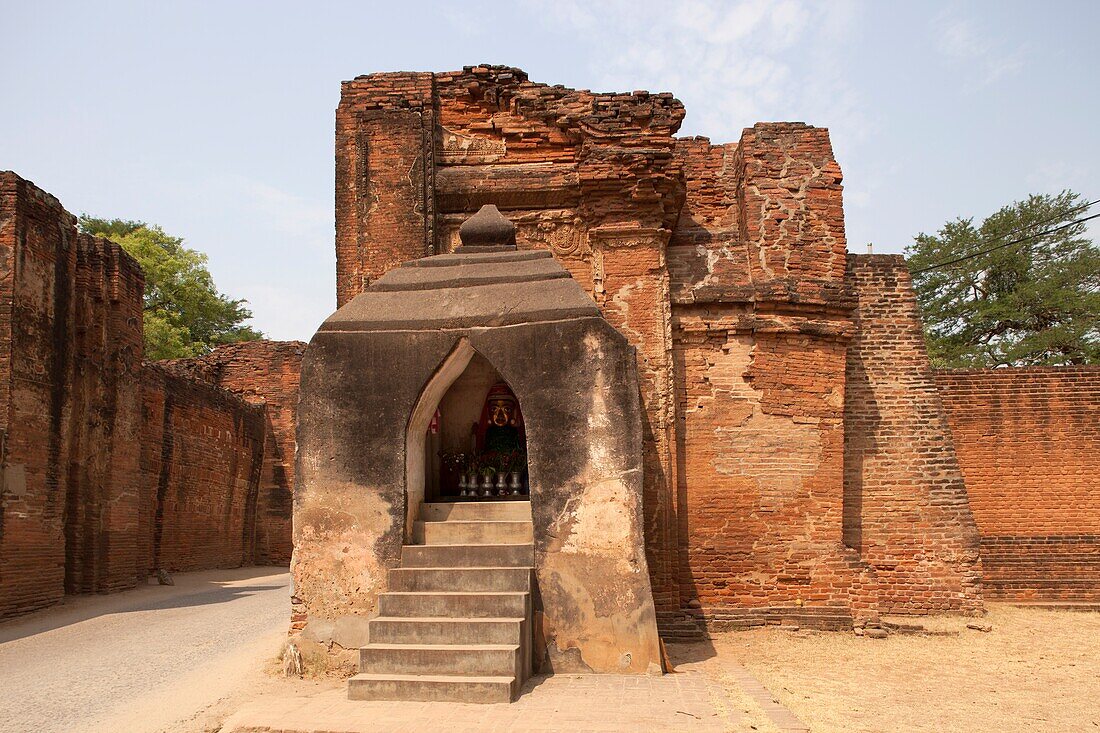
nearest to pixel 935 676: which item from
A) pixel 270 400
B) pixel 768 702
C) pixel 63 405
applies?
pixel 768 702

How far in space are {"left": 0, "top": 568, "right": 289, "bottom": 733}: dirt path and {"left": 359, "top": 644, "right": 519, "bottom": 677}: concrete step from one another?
110 cm

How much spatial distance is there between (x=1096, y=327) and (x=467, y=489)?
20.6 metres

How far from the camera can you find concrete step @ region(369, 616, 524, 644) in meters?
6.08

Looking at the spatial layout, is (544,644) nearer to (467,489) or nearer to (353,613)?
(353,613)

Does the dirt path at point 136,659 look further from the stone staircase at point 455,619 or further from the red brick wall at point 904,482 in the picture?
the red brick wall at point 904,482

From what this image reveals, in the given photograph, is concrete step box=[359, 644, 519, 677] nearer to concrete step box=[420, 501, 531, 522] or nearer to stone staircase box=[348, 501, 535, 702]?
stone staircase box=[348, 501, 535, 702]

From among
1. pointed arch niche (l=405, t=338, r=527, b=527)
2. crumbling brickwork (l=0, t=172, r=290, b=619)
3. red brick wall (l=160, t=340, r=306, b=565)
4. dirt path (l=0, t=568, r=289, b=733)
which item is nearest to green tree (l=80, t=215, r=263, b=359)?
red brick wall (l=160, t=340, r=306, b=565)

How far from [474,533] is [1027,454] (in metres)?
9.88

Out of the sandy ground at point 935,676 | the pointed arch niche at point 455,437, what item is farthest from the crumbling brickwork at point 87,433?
the sandy ground at point 935,676

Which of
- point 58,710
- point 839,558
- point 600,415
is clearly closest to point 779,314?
point 839,558

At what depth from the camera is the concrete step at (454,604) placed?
6.29 metres

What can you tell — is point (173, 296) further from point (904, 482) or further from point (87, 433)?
point (904, 482)

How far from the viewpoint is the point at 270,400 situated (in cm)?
2072

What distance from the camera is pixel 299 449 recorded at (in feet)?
22.9
